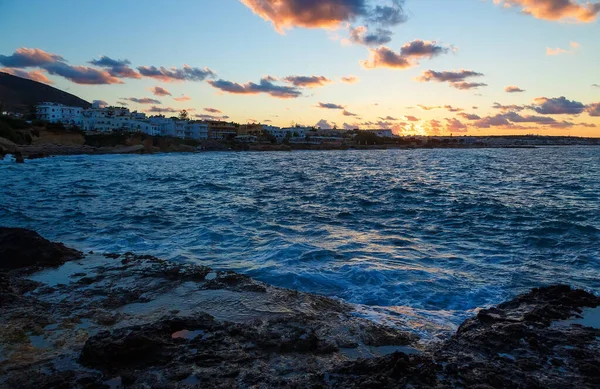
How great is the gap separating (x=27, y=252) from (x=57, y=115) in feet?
413

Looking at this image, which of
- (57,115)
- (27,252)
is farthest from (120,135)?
(27,252)

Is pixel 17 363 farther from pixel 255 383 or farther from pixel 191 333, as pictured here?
pixel 255 383

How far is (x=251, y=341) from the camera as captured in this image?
4676mm

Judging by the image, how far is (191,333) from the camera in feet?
16.1

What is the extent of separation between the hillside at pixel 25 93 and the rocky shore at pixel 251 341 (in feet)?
523

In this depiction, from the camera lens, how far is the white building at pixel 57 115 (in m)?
110

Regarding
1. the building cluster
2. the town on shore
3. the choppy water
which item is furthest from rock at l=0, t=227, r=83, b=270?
the building cluster

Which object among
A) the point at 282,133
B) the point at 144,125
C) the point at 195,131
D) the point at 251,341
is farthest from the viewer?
the point at 282,133

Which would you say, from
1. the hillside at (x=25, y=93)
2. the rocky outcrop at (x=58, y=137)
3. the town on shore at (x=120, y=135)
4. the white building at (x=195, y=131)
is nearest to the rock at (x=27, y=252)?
the town on shore at (x=120, y=135)

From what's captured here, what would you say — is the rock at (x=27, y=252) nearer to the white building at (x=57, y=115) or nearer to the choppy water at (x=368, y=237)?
the choppy water at (x=368, y=237)

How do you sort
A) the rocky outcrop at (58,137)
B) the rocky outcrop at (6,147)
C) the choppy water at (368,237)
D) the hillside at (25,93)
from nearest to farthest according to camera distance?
the choppy water at (368,237)
the rocky outcrop at (6,147)
the rocky outcrop at (58,137)
the hillside at (25,93)

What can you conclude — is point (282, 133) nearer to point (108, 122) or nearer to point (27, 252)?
point (108, 122)

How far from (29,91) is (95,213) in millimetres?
181276

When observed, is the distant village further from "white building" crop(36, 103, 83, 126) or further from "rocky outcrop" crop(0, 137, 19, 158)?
"rocky outcrop" crop(0, 137, 19, 158)
